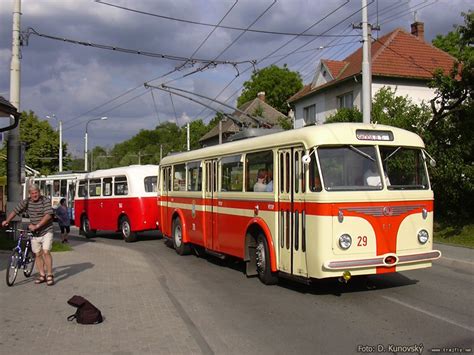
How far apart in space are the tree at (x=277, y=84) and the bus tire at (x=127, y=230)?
50.7m

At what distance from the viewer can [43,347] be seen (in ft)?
19.1

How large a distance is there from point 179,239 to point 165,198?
1.84 meters

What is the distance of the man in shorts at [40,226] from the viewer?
9.18 m

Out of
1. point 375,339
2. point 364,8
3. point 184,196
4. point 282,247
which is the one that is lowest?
point 375,339

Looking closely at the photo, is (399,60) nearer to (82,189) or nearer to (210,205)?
(82,189)

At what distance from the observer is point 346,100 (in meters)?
32.4

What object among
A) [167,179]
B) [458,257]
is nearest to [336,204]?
[458,257]

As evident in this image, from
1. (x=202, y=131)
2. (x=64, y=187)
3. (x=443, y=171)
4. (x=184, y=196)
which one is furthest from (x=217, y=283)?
(x=202, y=131)

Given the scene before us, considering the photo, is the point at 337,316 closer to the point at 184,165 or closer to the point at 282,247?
the point at 282,247

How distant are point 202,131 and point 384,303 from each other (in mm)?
84575

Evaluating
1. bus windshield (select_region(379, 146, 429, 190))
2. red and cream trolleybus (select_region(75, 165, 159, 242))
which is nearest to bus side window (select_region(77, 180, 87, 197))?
red and cream trolleybus (select_region(75, 165, 159, 242))

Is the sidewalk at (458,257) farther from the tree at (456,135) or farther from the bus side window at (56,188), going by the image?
the bus side window at (56,188)

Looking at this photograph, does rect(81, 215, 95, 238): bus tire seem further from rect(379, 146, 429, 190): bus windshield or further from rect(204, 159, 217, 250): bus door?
rect(379, 146, 429, 190): bus windshield

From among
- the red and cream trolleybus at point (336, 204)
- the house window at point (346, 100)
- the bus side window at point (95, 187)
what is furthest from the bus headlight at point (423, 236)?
the house window at point (346, 100)
